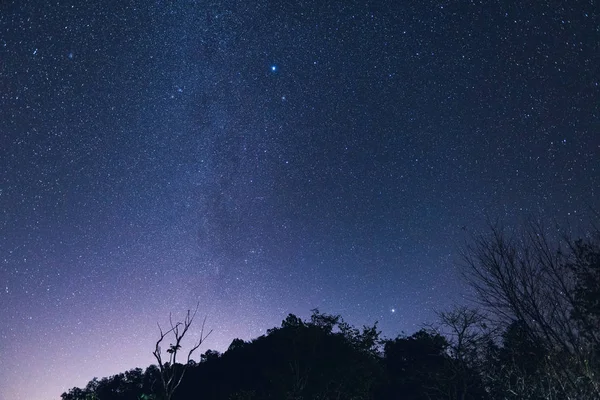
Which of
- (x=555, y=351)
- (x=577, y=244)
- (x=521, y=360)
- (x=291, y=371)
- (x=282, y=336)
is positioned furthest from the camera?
(x=282, y=336)

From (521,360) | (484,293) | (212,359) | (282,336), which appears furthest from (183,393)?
(484,293)

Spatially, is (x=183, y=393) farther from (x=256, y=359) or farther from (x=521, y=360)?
(x=521, y=360)

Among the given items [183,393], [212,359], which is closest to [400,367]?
[212,359]

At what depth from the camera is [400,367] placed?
30.5 metres

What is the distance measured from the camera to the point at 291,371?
85.2 feet

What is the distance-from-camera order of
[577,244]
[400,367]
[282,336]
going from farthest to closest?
1. [400,367]
2. [282,336]
3. [577,244]

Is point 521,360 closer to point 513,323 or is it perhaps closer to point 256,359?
point 513,323

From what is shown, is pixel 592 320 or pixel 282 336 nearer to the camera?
pixel 592 320

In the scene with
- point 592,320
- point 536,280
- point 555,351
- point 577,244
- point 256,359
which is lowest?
point 555,351

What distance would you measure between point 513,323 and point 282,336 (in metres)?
22.4

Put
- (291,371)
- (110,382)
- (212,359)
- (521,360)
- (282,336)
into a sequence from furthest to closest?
(110,382)
(212,359)
(282,336)
(291,371)
(521,360)

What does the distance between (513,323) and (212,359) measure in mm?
30697

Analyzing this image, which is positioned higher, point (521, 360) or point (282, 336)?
point (282, 336)

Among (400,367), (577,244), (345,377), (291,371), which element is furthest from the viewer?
(400,367)
